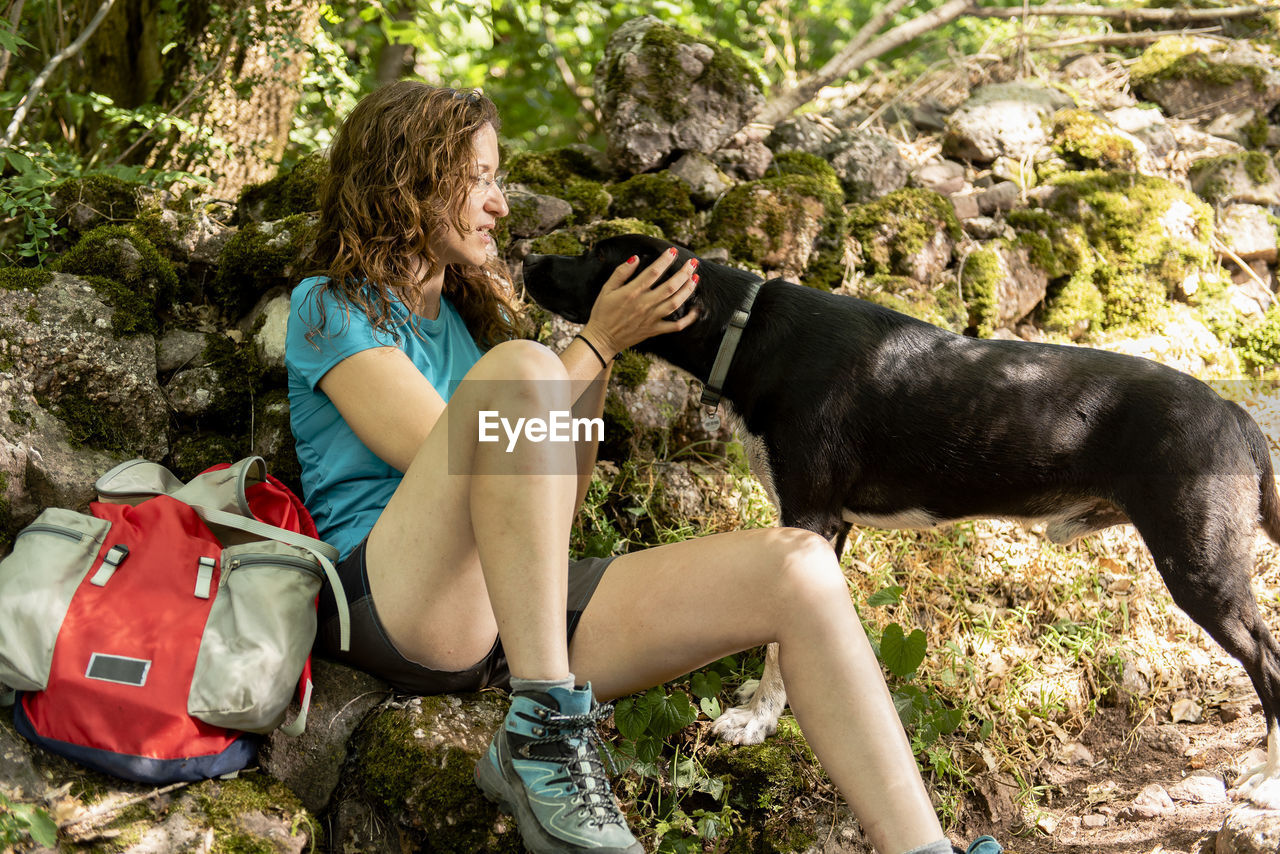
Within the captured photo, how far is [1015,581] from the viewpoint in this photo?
3.69m

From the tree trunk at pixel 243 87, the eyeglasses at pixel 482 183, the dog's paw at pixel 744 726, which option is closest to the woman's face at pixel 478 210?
the eyeglasses at pixel 482 183

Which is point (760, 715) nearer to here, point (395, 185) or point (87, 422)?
point (395, 185)

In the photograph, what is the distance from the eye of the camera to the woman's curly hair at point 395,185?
2482mm

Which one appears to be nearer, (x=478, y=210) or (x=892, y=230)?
(x=478, y=210)

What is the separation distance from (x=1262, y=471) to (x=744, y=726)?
165 centimetres

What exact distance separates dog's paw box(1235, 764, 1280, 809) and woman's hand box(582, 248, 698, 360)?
2.03 metres

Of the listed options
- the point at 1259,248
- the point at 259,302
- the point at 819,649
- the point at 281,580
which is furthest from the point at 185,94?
the point at 1259,248

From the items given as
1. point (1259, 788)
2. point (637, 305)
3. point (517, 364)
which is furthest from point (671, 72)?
point (1259, 788)

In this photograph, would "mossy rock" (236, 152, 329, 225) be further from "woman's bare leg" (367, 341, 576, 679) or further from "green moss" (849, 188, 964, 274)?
"green moss" (849, 188, 964, 274)

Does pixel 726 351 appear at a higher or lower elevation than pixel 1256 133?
higher

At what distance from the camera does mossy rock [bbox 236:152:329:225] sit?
3.67 meters

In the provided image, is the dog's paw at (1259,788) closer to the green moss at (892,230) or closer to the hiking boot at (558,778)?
the hiking boot at (558,778)

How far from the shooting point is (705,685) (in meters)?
2.74

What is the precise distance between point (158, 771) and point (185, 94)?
3.48 m
